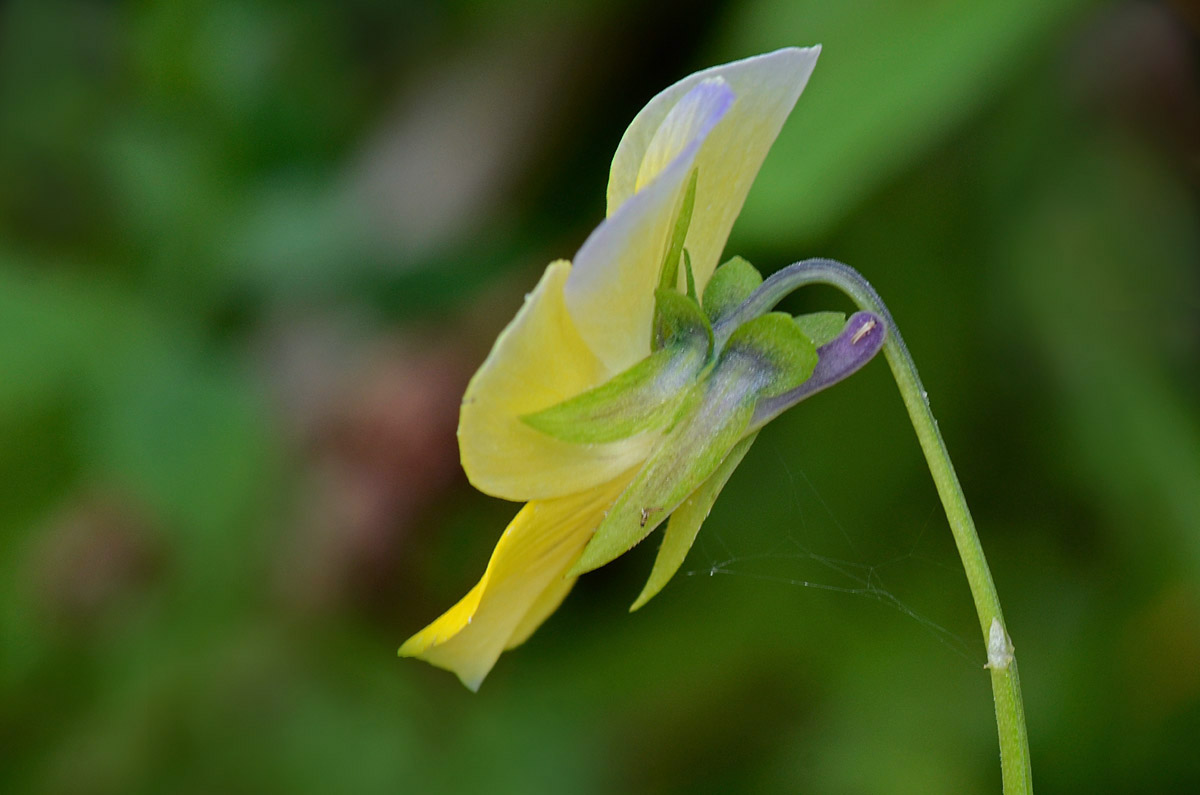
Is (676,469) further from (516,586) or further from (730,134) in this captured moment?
(730,134)

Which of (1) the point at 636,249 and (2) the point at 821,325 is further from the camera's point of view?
(2) the point at 821,325

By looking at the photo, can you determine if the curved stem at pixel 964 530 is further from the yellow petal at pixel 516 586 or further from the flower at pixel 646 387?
the yellow petal at pixel 516 586

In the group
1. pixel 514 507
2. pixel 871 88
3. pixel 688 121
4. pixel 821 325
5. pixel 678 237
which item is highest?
pixel 688 121

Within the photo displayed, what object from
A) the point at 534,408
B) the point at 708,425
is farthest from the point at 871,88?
the point at 534,408

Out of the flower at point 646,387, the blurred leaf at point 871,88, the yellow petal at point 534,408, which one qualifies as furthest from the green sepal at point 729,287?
the blurred leaf at point 871,88

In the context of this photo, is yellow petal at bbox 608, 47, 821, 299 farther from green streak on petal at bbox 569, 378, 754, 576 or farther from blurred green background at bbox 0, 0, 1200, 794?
blurred green background at bbox 0, 0, 1200, 794

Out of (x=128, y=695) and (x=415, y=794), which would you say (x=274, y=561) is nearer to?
(x=128, y=695)

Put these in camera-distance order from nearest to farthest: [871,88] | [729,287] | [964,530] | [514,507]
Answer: [964,530]
[729,287]
[871,88]
[514,507]

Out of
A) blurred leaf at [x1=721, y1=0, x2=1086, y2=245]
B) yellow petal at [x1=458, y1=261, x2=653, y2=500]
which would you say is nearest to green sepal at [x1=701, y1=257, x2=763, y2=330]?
yellow petal at [x1=458, y1=261, x2=653, y2=500]
